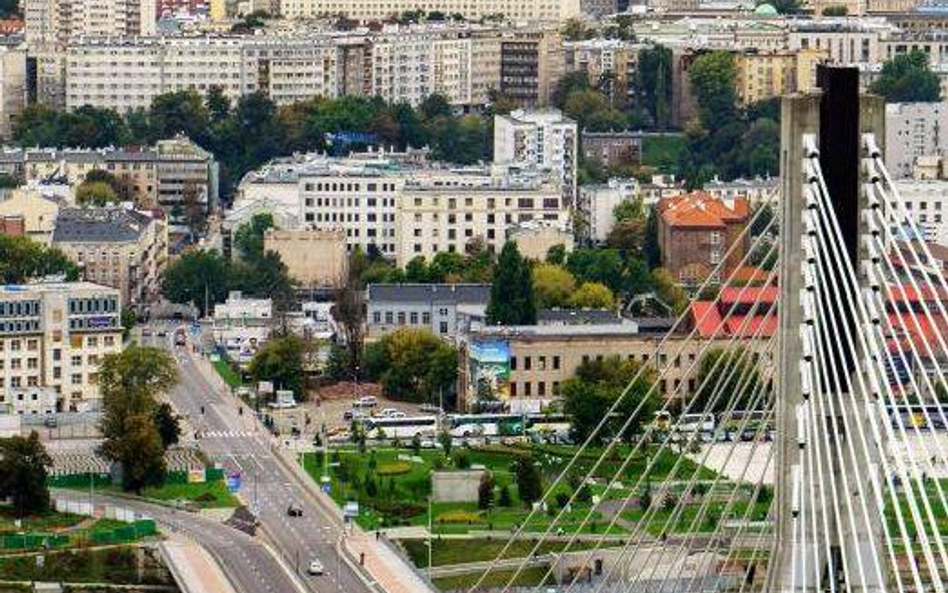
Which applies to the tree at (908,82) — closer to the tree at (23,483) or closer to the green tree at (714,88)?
the green tree at (714,88)

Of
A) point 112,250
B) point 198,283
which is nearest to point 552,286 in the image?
point 198,283

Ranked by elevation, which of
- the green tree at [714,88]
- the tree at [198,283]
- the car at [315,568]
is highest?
the green tree at [714,88]

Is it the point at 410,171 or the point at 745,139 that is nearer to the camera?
the point at 410,171

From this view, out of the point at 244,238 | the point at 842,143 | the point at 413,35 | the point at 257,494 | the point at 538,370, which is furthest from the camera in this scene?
the point at 413,35

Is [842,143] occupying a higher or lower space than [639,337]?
higher

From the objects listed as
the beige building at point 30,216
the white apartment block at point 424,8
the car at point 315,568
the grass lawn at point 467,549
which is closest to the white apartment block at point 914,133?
the beige building at point 30,216

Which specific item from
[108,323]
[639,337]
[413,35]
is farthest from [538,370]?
[413,35]

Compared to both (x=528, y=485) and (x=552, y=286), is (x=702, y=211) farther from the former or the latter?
(x=528, y=485)

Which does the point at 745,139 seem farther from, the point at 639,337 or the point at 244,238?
the point at 639,337
